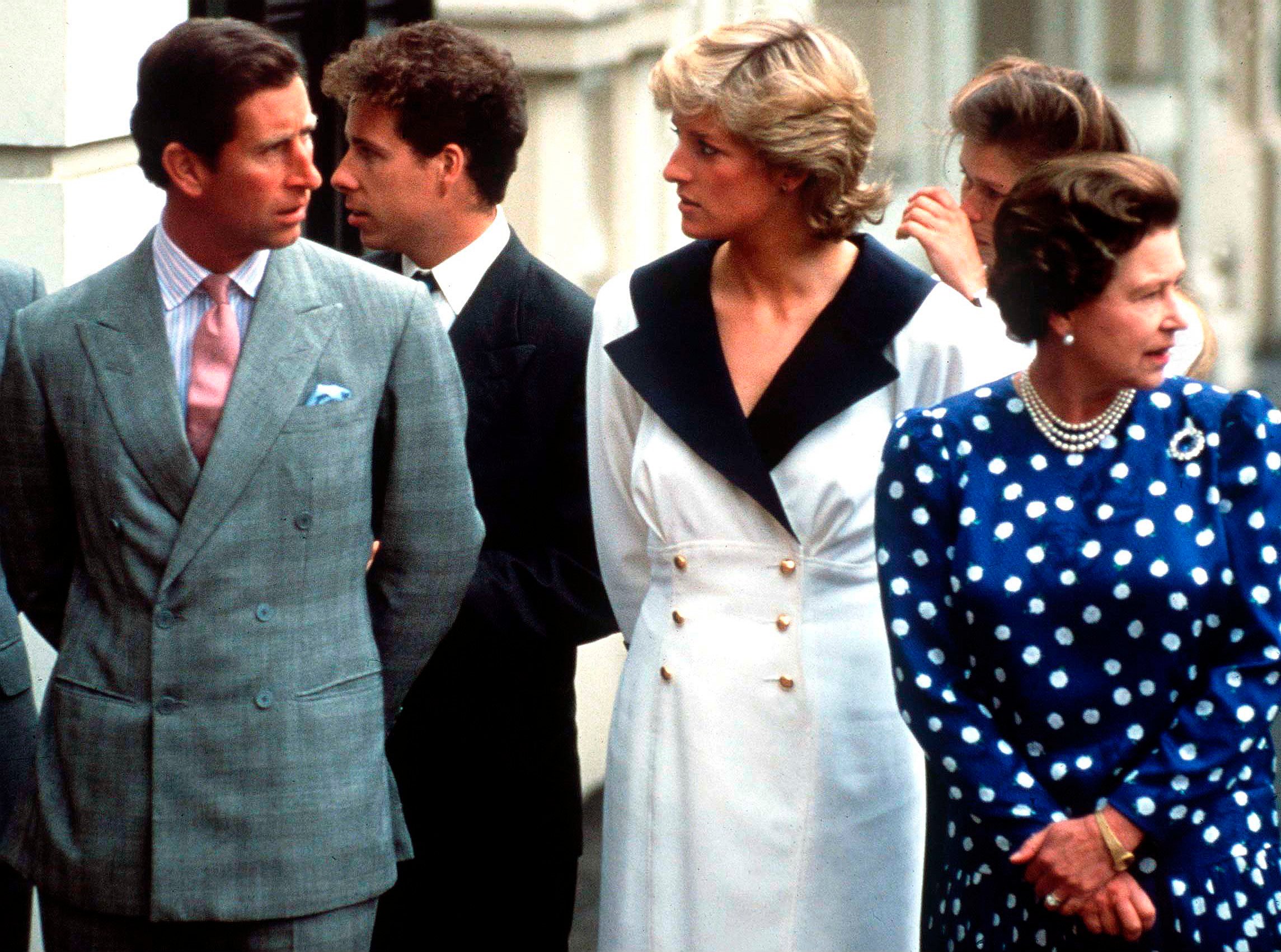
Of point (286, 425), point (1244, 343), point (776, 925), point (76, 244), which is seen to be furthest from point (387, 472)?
point (1244, 343)

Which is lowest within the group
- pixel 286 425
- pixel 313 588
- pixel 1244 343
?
pixel 1244 343

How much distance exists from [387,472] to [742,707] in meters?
0.70

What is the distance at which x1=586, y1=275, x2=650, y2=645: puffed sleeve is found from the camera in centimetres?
420

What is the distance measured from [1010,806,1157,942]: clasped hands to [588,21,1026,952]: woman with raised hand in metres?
0.61

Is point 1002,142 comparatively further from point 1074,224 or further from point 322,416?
point 322,416

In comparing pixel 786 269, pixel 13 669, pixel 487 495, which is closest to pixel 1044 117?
pixel 786 269

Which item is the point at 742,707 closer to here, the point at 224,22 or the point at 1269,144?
the point at 224,22

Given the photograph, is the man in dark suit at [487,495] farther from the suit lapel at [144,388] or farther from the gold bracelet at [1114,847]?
the gold bracelet at [1114,847]

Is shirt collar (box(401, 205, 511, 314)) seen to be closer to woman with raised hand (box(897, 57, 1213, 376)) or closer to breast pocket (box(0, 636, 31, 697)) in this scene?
woman with raised hand (box(897, 57, 1213, 376))

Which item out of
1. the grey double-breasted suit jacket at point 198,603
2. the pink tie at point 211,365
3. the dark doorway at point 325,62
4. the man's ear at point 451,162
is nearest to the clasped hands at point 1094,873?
the grey double-breasted suit jacket at point 198,603

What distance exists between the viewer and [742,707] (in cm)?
410

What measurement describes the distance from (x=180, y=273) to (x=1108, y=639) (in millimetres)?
1355

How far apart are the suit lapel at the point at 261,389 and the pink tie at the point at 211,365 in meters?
0.03

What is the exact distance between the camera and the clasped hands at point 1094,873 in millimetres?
3523
